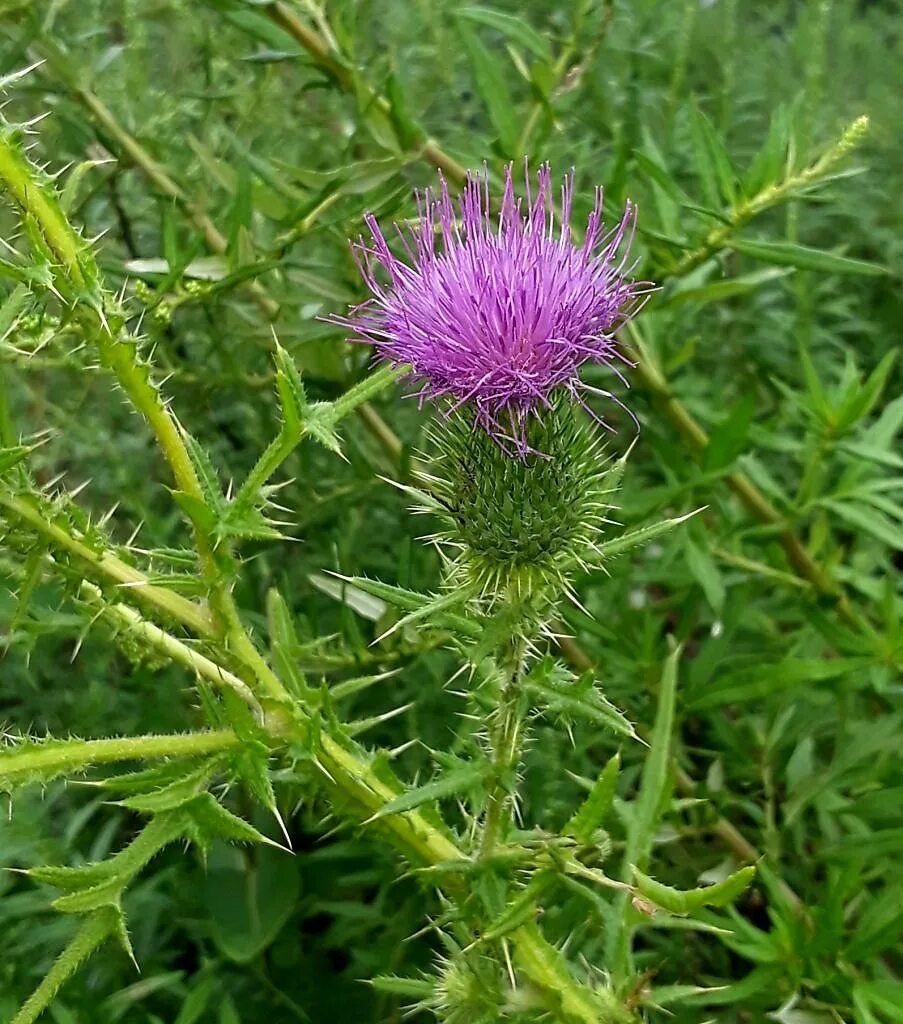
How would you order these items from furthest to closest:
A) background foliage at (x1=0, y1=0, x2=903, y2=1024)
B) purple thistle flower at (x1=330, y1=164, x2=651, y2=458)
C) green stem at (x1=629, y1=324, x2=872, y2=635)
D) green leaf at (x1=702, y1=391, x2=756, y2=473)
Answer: green stem at (x1=629, y1=324, x2=872, y2=635), green leaf at (x1=702, y1=391, x2=756, y2=473), background foliage at (x1=0, y1=0, x2=903, y2=1024), purple thistle flower at (x1=330, y1=164, x2=651, y2=458)

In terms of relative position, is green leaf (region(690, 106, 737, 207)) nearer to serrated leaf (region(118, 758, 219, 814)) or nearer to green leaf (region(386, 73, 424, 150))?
green leaf (region(386, 73, 424, 150))

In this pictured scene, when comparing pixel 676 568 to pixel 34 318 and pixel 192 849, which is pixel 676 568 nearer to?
pixel 192 849

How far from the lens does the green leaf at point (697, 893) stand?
1.11 m

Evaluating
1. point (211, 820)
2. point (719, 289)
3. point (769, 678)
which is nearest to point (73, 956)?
point (211, 820)

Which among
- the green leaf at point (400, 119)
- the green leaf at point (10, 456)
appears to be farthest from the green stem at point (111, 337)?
the green leaf at point (400, 119)

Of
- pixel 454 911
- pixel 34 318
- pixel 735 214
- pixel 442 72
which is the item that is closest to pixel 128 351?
pixel 34 318

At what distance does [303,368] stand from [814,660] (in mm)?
1195

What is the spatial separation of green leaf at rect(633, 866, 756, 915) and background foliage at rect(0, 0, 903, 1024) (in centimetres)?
44

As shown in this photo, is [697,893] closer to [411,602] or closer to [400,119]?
[411,602]

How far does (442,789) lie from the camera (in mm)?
1169

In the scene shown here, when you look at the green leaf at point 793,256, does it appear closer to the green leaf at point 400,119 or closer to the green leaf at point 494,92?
the green leaf at point 494,92

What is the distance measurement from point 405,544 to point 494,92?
92 cm

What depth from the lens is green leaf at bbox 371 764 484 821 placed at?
3.83 ft

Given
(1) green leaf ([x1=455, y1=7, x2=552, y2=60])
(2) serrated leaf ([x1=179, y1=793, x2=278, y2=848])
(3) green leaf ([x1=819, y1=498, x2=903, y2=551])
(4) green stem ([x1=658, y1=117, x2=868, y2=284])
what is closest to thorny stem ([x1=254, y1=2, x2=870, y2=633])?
(4) green stem ([x1=658, y1=117, x2=868, y2=284])
